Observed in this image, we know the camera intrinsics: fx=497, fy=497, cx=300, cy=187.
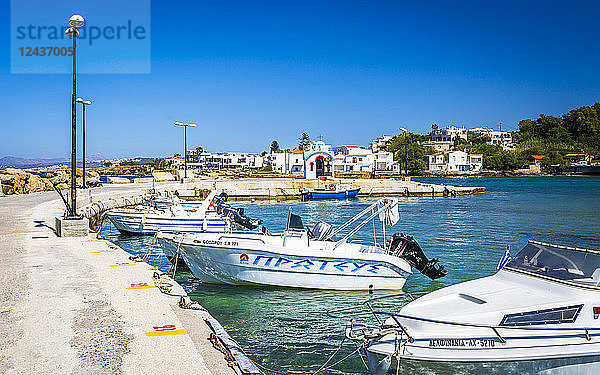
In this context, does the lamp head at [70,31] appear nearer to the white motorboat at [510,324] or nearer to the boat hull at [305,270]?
the boat hull at [305,270]

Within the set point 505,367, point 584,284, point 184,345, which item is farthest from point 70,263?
point 584,284

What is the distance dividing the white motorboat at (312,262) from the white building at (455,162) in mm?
147842

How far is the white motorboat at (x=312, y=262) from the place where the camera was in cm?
1442

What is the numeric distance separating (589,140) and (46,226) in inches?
8659

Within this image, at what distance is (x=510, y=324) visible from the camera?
7.28 metres

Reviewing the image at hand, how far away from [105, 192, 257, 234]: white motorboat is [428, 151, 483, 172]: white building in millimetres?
138228

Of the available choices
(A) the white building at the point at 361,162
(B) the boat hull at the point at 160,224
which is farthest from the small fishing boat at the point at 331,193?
(A) the white building at the point at 361,162

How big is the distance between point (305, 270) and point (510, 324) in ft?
25.5

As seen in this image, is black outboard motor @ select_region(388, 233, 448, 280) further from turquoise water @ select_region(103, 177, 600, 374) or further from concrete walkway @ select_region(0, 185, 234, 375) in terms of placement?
concrete walkway @ select_region(0, 185, 234, 375)

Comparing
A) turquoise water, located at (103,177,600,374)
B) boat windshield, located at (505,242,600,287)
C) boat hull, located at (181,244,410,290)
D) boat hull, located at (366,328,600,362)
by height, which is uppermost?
boat windshield, located at (505,242,600,287)

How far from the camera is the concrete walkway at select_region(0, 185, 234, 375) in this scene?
669cm

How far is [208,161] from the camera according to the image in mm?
199375

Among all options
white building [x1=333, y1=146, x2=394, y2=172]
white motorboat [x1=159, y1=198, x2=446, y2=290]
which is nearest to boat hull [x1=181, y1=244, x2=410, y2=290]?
white motorboat [x1=159, y1=198, x2=446, y2=290]

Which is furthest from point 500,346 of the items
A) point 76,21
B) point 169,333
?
point 76,21
